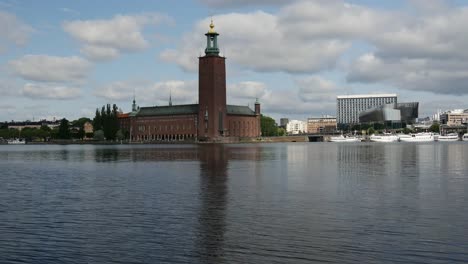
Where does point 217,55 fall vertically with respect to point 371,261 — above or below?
above

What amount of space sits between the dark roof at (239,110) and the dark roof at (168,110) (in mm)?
9575

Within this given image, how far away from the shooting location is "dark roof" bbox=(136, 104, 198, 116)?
159m

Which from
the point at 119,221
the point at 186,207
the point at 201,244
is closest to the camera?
the point at 201,244

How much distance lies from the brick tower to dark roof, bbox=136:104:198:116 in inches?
383

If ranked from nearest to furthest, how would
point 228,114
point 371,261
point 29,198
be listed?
point 371,261, point 29,198, point 228,114

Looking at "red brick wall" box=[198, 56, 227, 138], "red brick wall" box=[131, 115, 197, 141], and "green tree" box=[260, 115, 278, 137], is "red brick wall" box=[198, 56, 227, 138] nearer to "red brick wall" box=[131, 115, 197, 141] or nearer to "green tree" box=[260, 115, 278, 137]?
"red brick wall" box=[131, 115, 197, 141]

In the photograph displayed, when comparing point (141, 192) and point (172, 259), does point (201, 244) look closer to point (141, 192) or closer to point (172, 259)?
point (172, 259)

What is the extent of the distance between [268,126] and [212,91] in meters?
52.7

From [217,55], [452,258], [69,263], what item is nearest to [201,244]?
[69,263]

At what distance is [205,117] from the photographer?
14625 cm

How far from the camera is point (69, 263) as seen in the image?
12.1 metres

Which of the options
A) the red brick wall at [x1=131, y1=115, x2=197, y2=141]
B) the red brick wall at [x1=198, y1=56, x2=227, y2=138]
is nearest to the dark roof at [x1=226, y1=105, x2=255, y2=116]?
the red brick wall at [x1=131, y1=115, x2=197, y2=141]

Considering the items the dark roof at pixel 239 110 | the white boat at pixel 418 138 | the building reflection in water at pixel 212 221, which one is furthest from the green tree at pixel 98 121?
the building reflection in water at pixel 212 221

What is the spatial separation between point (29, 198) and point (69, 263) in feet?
37.4
